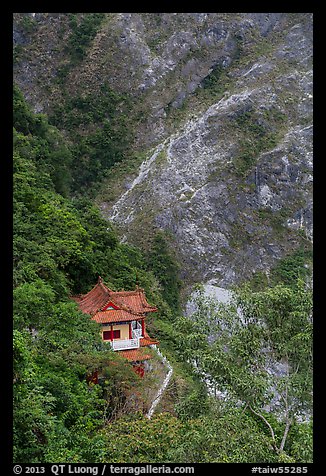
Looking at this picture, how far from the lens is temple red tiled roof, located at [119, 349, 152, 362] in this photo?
38.0 ft

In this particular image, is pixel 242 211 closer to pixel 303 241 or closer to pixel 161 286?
pixel 303 241

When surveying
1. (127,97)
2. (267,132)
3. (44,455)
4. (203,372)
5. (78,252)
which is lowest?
(44,455)

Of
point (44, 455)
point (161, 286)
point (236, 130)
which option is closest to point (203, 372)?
point (44, 455)

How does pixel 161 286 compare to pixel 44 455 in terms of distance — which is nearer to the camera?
pixel 44 455

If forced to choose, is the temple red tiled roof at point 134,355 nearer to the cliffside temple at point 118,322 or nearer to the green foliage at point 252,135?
the cliffside temple at point 118,322

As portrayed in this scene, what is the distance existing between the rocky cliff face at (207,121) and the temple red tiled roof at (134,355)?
53.5ft

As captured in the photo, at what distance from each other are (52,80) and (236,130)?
44.8ft

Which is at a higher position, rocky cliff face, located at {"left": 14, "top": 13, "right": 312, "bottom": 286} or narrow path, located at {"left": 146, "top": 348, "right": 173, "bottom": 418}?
rocky cliff face, located at {"left": 14, "top": 13, "right": 312, "bottom": 286}

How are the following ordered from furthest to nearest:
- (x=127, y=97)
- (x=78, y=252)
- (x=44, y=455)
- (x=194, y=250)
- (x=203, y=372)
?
1. (x=127, y=97)
2. (x=194, y=250)
3. (x=78, y=252)
4. (x=203, y=372)
5. (x=44, y=455)

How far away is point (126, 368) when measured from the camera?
9.54m

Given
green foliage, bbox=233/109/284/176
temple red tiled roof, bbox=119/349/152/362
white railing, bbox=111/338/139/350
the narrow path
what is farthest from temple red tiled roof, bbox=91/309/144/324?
green foliage, bbox=233/109/284/176

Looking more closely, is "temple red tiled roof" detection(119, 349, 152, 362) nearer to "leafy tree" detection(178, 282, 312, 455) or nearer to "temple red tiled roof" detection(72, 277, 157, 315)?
"temple red tiled roof" detection(72, 277, 157, 315)

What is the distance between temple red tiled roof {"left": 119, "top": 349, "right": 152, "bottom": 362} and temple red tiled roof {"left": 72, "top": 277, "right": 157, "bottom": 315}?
972 millimetres

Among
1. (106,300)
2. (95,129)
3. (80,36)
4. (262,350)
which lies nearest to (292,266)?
(95,129)
